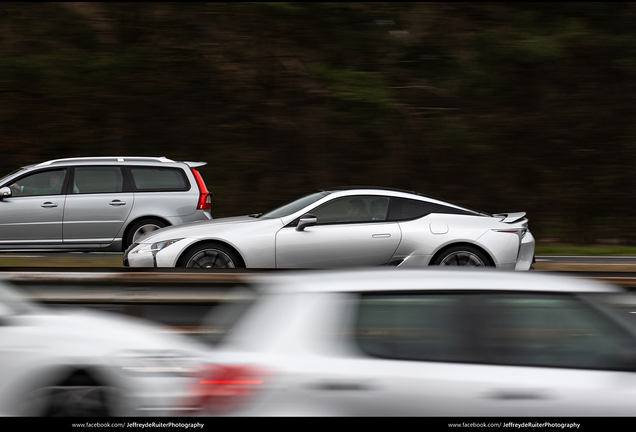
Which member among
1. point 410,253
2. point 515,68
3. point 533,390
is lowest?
point 410,253

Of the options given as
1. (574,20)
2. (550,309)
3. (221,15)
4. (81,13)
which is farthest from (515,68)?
(550,309)

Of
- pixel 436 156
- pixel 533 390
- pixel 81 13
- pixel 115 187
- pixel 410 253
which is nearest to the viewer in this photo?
pixel 533 390

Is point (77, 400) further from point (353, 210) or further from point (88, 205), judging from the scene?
point (88, 205)

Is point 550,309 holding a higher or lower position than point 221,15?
lower

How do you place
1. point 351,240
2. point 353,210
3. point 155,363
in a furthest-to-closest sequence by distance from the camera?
point 353,210 < point 351,240 < point 155,363

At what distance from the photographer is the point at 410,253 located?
877cm

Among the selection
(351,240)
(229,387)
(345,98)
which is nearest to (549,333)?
(229,387)

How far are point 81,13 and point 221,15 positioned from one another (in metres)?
4.00

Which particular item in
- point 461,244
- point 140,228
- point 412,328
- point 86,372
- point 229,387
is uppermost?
point 412,328

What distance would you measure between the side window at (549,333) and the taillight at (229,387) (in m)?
1.03

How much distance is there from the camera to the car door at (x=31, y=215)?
11852mm

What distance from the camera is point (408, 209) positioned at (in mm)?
9023

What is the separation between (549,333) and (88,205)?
9823mm
